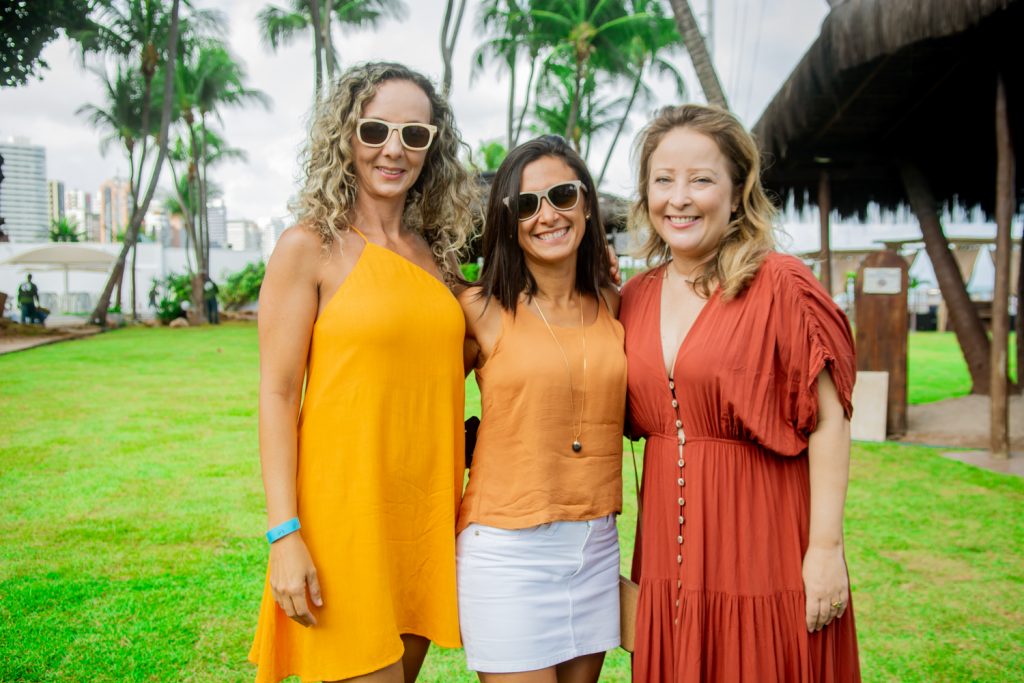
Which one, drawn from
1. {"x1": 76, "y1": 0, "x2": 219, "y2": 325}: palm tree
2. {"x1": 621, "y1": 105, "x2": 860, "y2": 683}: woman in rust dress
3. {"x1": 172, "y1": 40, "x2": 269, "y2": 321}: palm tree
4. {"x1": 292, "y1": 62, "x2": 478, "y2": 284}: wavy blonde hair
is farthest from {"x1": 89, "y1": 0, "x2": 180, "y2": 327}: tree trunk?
{"x1": 621, "y1": 105, "x2": 860, "y2": 683}: woman in rust dress

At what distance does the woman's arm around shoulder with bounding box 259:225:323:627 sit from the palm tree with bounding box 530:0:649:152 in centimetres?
2611

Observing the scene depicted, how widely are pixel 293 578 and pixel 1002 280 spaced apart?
763 cm

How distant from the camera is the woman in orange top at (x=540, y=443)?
7.45 ft

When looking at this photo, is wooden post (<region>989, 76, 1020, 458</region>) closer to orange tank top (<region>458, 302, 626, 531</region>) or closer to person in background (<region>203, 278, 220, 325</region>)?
orange tank top (<region>458, 302, 626, 531</region>)

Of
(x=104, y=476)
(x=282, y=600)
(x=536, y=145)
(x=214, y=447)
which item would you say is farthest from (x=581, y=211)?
(x=214, y=447)

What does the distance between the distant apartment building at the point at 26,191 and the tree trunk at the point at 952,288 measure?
58.1 meters

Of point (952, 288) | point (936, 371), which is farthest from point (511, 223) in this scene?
point (936, 371)

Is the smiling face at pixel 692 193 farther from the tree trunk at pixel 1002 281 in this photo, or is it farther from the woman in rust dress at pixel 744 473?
the tree trunk at pixel 1002 281

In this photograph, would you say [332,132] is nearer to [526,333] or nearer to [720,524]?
[526,333]

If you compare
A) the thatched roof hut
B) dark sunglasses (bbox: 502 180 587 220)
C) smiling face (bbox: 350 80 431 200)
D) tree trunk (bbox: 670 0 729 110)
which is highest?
tree trunk (bbox: 670 0 729 110)

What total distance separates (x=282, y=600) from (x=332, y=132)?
1.33 m

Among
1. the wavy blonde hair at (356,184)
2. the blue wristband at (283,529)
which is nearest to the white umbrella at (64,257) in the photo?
the wavy blonde hair at (356,184)

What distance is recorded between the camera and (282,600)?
6.87ft

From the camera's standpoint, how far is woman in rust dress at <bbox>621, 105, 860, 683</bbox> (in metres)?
2.14
